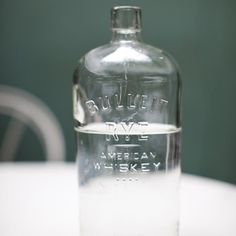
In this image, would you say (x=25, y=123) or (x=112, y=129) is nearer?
(x=112, y=129)

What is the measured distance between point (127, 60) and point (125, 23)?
0.15 ft

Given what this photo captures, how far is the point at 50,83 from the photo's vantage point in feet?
5.82

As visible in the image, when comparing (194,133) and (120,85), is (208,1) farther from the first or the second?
(120,85)

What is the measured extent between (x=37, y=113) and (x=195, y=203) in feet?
2.77

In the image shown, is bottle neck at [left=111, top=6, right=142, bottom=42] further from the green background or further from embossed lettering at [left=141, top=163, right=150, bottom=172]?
the green background

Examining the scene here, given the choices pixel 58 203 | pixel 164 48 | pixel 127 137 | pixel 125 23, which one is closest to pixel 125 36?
pixel 125 23

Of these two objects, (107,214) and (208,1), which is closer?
(107,214)

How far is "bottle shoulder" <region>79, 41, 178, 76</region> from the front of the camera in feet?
2.16

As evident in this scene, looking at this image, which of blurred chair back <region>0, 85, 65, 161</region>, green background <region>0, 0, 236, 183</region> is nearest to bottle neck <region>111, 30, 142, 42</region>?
blurred chair back <region>0, 85, 65, 161</region>

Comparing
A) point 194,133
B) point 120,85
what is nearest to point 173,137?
point 120,85

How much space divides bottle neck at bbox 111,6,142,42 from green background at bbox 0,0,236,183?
1070 mm

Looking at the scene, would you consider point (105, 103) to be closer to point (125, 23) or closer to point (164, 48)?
point (125, 23)

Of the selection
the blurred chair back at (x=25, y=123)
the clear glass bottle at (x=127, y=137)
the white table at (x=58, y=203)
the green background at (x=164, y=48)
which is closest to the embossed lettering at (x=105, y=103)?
the clear glass bottle at (x=127, y=137)

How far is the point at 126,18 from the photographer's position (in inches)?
25.5
